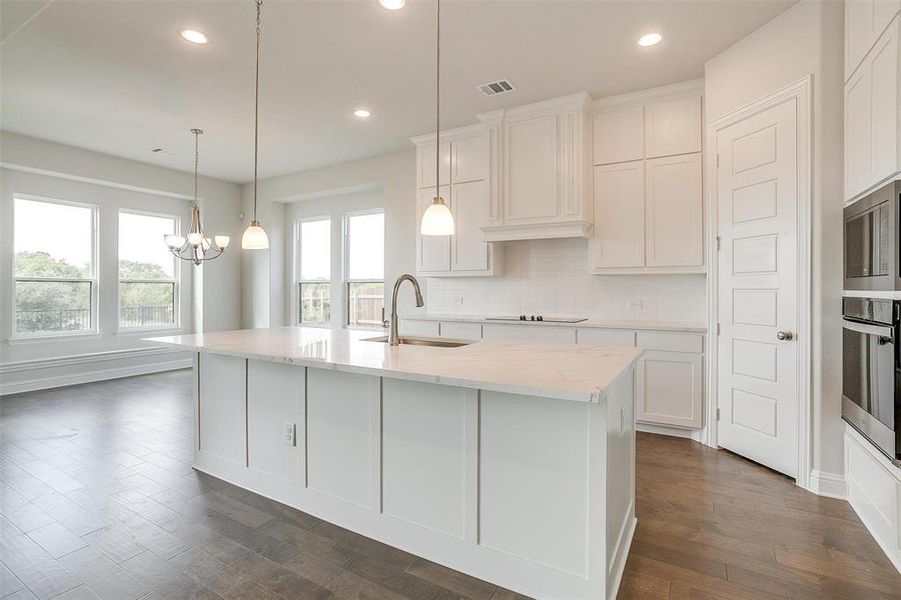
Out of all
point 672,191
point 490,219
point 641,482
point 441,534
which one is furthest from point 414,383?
point 672,191

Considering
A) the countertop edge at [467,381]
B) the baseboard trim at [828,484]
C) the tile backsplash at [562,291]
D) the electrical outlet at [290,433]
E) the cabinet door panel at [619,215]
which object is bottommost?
the baseboard trim at [828,484]

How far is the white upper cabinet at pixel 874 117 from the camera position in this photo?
1.95 meters

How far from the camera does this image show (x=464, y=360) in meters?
1.92

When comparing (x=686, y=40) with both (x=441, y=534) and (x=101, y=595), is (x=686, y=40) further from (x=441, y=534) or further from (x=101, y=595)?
(x=101, y=595)

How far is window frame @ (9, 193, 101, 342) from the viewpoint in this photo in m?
5.05

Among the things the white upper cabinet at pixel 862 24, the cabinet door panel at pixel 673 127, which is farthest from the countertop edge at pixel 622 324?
the white upper cabinet at pixel 862 24

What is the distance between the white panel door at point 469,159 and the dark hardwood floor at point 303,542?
119 inches

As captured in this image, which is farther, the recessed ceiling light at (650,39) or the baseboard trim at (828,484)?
the recessed ceiling light at (650,39)

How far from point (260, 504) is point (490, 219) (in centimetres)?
306

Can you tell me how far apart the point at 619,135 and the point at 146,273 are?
654 centimetres

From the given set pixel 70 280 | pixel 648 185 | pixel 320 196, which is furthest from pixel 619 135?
pixel 70 280

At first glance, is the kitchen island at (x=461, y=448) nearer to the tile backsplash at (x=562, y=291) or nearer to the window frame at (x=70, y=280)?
the tile backsplash at (x=562, y=291)

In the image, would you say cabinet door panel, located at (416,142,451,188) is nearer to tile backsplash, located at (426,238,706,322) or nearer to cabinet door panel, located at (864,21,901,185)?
tile backsplash, located at (426,238,706,322)

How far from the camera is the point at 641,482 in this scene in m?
2.76
